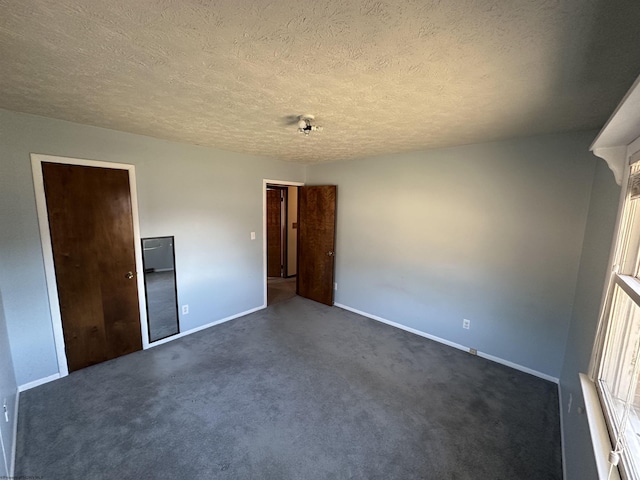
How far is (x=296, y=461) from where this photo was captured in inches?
67.1

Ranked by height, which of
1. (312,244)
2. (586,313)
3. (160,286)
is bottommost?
(160,286)

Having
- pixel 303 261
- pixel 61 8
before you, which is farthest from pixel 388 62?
pixel 303 261

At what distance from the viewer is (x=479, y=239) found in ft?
9.27

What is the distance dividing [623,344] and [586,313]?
2.53ft

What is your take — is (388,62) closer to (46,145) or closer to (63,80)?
(63,80)

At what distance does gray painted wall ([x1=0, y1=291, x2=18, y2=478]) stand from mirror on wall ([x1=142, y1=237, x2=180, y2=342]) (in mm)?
1050

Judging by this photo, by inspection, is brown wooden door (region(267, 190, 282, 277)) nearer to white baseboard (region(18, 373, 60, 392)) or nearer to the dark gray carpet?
the dark gray carpet

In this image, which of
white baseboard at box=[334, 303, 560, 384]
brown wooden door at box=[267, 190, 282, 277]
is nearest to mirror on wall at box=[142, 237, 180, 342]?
white baseboard at box=[334, 303, 560, 384]

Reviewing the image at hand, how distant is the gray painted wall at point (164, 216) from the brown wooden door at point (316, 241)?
0.56 metres

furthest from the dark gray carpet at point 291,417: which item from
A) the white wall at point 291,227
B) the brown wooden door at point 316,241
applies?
the white wall at point 291,227

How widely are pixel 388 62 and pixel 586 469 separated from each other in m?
2.11

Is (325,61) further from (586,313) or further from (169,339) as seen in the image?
(169,339)

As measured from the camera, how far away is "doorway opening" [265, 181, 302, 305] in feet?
18.7

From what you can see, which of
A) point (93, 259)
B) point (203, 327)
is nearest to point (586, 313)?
point (203, 327)
